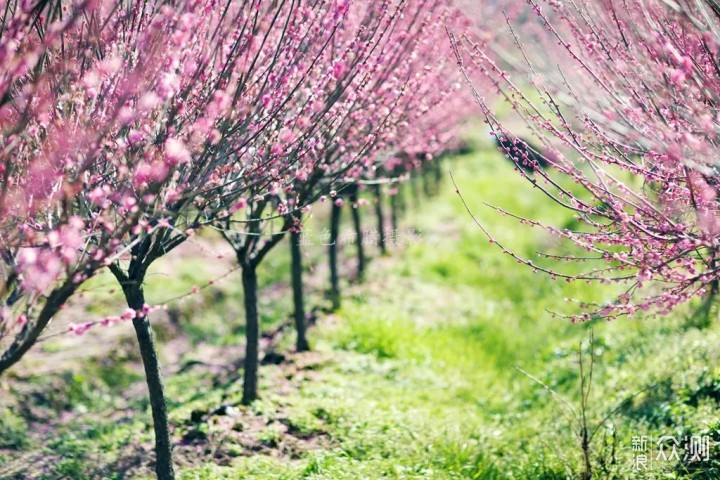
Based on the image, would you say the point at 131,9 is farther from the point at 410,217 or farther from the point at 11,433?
the point at 410,217

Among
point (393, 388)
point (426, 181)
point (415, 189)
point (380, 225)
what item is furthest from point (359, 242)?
point (426, 181)

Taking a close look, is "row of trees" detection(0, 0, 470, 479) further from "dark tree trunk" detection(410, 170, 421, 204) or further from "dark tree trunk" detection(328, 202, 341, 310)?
"dark tree trunk" detection(410, 170, 421, 204)

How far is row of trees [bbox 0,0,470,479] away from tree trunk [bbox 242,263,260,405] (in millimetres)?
1819

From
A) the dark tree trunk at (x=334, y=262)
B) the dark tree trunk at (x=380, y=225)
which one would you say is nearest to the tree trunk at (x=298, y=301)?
the dark tree trunk at (x=334, y=262)

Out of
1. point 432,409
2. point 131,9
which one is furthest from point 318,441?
point 131,9

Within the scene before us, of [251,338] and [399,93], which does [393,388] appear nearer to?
[251,338]

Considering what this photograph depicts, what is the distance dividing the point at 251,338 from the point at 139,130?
11.6 ft

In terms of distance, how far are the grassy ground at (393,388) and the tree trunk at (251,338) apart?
0.73 ft

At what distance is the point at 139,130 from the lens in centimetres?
438

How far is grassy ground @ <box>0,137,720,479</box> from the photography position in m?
6.01

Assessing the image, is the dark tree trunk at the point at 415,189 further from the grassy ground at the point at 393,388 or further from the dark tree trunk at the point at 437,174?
the grassy ground at the point at 393,388

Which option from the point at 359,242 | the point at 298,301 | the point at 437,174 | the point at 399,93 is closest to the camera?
the point at 399,93

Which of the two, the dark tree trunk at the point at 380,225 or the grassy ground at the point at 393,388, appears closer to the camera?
the grassy ground at the point at 393,388

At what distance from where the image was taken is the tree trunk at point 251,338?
7.22 metres
